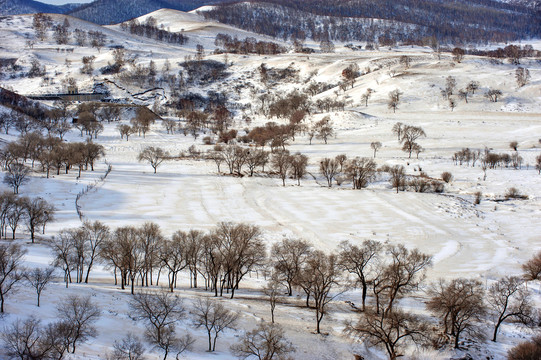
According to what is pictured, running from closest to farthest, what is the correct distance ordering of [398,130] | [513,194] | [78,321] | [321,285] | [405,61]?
[78,321]
[321,285]
[513,194]
[398,130]
[405,61]

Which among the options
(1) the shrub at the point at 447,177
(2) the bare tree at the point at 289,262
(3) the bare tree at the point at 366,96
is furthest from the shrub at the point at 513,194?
(3) the bare tree at the point at 366,96

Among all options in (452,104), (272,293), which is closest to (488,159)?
(452,104)

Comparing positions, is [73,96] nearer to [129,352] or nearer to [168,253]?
[168,253]

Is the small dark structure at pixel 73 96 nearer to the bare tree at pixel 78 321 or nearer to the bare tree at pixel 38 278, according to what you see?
the bare tree at pixel 38 278

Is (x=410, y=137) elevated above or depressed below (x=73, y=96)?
below

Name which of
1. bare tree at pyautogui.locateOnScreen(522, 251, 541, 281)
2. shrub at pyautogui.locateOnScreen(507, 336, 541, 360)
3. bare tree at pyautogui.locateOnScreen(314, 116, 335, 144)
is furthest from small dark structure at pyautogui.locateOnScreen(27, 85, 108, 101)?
shrub at pyautogui.locateOnScreen(507, 336, 541, 360)

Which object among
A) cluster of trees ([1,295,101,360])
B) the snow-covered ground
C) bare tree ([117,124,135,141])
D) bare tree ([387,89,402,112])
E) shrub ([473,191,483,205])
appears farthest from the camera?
bare tree ([387,89,402,112])

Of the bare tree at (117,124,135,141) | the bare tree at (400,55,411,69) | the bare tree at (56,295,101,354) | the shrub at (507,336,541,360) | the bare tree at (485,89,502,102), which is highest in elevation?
the bare tree at (400,55,411,69)

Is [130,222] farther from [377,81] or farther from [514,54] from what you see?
[514,54]

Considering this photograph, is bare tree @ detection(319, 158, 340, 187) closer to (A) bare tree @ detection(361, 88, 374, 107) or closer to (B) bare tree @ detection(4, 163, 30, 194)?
(B) bare tree @ detection(4, 163, 30, 194)
